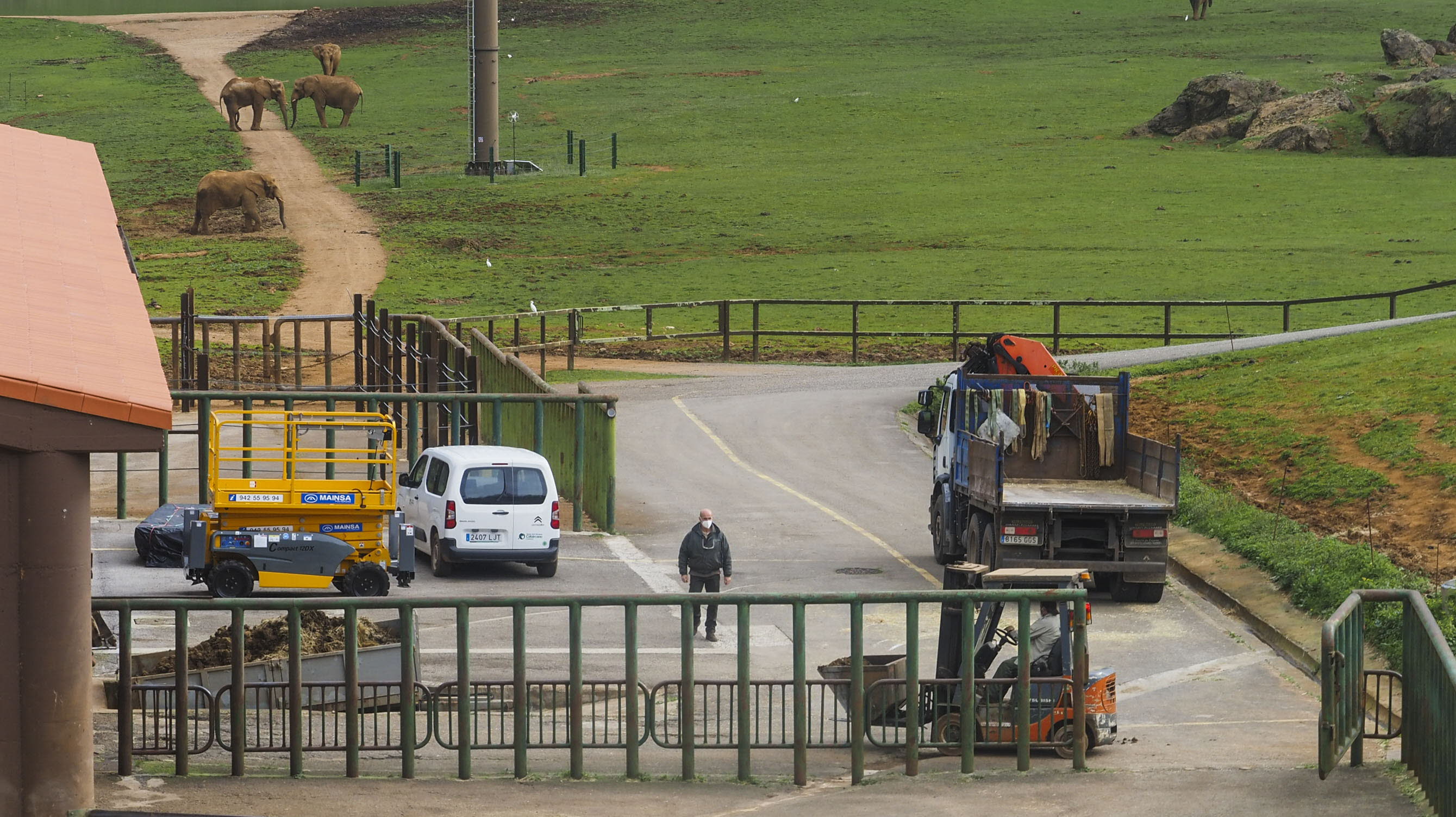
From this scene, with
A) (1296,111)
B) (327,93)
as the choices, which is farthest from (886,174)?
(327,93)

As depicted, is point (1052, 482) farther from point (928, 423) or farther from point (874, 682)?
point (874, 682)

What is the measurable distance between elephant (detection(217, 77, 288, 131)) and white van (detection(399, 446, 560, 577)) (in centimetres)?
6455

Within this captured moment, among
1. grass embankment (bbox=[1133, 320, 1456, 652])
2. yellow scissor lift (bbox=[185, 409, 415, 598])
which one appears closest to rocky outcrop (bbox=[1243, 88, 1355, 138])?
grass embankment (bbox=[1133, 320, 1456, 652])

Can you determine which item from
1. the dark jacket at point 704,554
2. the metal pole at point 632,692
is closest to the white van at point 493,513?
the dark jacket at point 704,554

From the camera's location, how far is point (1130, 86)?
299 feet

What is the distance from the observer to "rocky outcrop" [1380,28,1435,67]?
8731 cm

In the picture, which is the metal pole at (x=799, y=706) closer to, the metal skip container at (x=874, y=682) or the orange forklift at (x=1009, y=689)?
the metal skip container at (x=874, y=682)

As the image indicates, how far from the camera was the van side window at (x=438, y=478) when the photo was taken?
2480cm

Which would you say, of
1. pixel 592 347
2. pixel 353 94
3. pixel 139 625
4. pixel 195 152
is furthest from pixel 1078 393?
pixel 353 94

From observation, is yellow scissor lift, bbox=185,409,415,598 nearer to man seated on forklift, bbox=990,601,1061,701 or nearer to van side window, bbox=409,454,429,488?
van side window, bbox=409,454,429,488

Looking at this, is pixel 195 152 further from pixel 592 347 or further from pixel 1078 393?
pixel 1078 393

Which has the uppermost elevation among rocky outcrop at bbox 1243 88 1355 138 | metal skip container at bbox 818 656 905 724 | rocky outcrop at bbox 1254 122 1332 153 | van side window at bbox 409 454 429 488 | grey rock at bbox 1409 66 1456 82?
grey rock at bbox 1409 66 1456 82

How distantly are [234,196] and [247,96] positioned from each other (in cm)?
2261

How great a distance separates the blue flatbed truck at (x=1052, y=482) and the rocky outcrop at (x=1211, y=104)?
58803 mm
